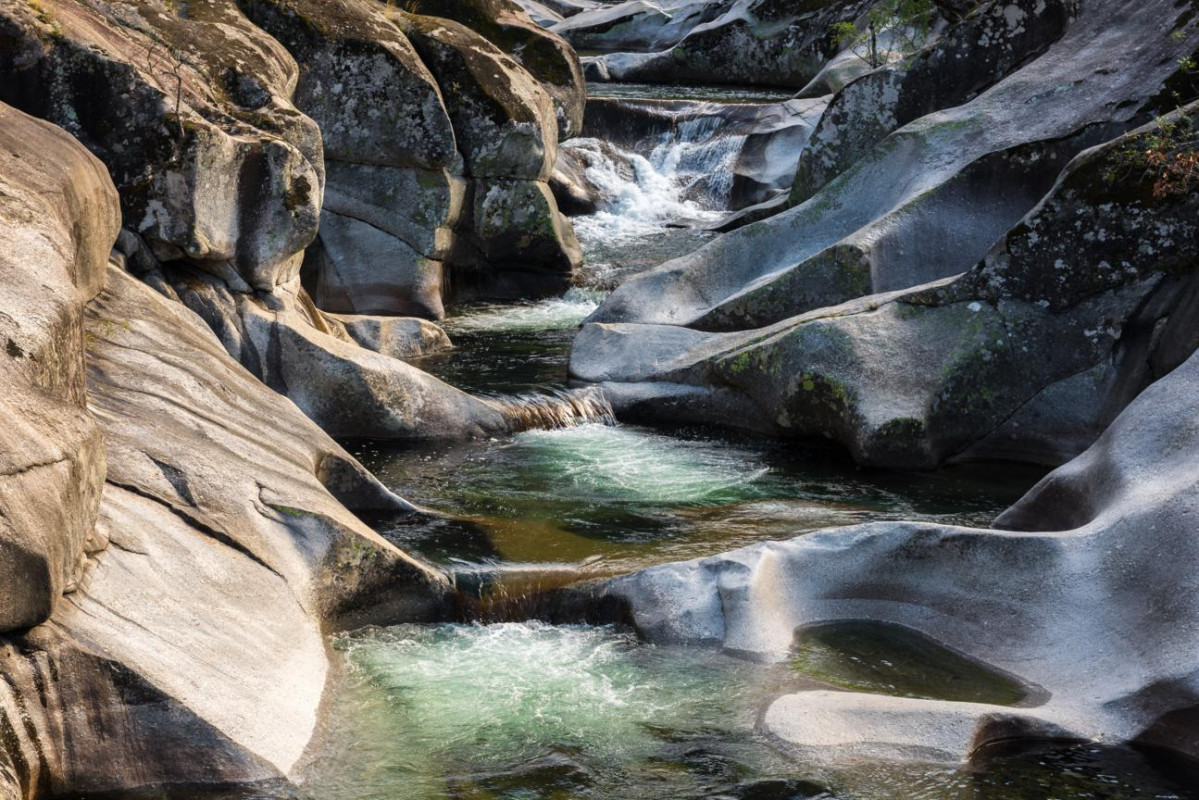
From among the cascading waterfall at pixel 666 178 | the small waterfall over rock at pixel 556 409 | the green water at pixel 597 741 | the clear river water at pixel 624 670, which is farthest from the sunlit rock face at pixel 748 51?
the green water at pixel 597 741

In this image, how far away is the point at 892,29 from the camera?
22281mm

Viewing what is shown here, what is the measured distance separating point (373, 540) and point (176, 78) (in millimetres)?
4813

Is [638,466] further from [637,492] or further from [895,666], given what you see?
[895,666]

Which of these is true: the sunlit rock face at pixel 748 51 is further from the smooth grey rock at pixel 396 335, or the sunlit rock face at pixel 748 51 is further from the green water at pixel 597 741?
the green water at pixel 597 741

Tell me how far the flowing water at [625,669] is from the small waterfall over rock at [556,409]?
488 millimetres

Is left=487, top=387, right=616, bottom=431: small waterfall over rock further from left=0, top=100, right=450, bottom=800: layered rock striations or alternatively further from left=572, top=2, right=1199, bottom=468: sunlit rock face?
left=0, top=100, right=450, bottom=800: layered rock striations

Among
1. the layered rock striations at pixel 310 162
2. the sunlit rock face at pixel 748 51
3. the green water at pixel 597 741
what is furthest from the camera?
the sunlit rock face at pixel 748 51

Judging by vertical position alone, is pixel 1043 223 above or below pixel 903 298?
above

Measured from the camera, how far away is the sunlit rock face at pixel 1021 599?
6.17 m

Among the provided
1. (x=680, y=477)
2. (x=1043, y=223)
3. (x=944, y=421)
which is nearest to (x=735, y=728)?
(x=680, y=477)

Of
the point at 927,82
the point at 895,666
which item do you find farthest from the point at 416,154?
the point at 895,666

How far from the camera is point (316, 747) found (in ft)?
19.8

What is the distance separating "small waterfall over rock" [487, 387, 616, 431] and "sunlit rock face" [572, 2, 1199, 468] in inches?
9.8

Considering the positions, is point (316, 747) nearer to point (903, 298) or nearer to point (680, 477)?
point (680, 477)
